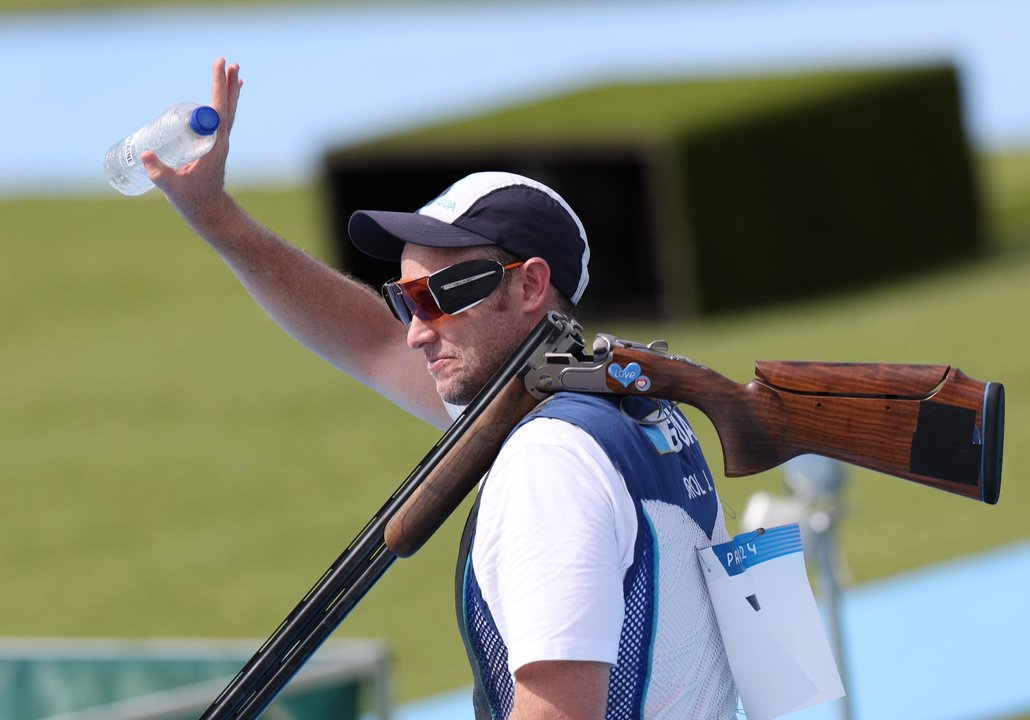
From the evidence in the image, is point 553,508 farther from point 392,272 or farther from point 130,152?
point 392,272

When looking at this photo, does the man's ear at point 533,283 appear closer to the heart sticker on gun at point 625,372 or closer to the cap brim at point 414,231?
the cap brim at point 414,231

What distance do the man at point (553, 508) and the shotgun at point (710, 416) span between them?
0.25 ft

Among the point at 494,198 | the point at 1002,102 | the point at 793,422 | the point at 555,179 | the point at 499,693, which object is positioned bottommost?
the point at 1002,102

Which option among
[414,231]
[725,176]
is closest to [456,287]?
[414,231]


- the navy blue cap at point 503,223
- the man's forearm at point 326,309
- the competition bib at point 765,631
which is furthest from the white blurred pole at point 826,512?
the navy blue cap at point 503,223

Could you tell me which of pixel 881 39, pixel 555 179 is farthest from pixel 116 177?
pixel 881 39

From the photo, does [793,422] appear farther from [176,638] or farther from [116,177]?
[176,638]

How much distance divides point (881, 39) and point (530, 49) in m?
4.52

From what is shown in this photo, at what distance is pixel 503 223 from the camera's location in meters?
2.92

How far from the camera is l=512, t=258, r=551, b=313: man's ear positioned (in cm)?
294

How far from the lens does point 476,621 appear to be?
273 cm

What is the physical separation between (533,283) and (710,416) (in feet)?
1.23

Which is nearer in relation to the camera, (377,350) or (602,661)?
(602,661)

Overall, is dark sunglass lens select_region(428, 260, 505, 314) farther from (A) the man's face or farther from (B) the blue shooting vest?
(B) the blue shooting vest
